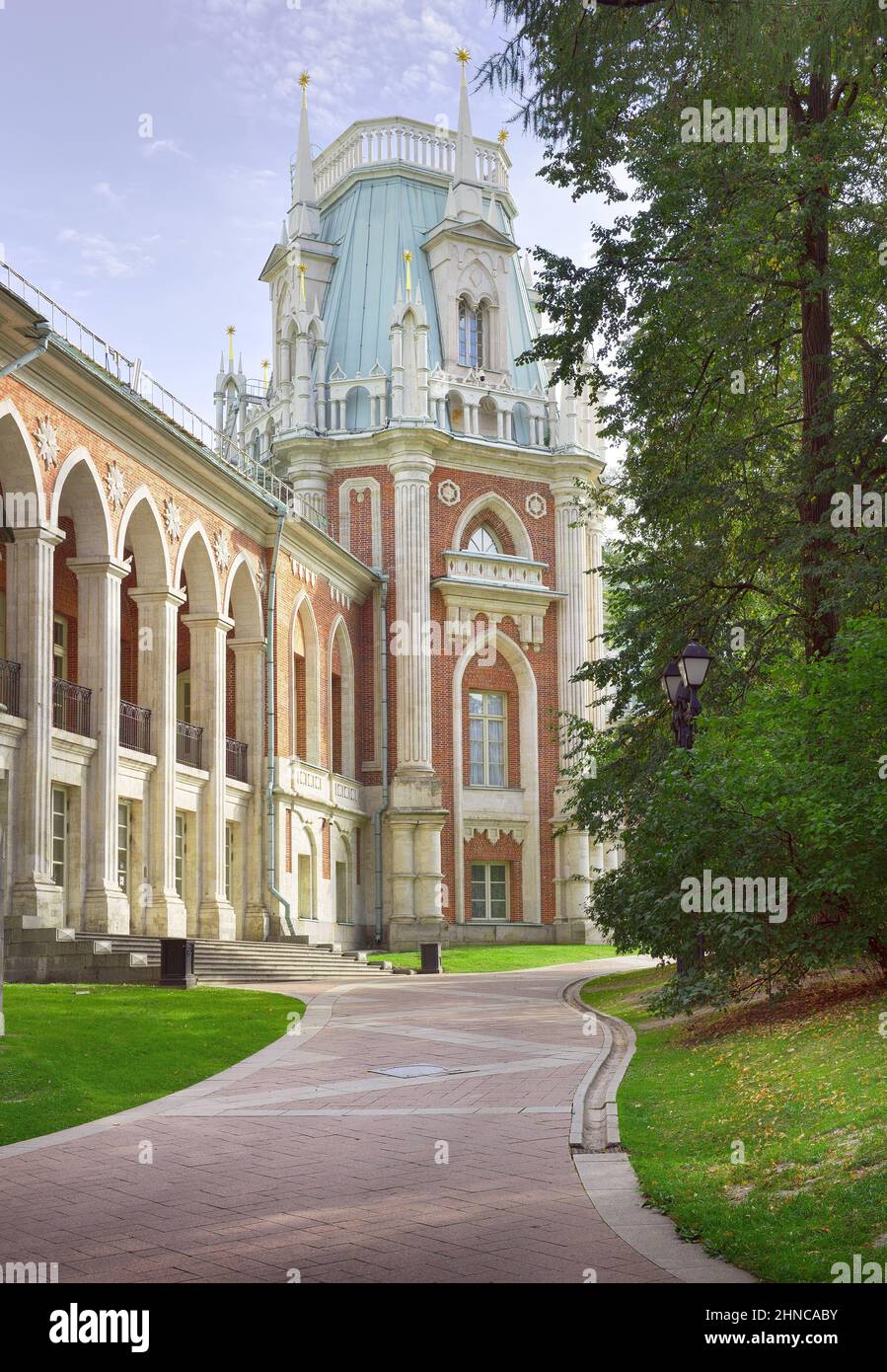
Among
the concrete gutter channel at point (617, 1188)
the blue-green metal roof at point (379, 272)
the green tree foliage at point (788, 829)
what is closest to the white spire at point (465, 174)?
the blue-green metal roof at point (379, 272)

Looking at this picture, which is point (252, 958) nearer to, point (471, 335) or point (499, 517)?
point (499, 517)

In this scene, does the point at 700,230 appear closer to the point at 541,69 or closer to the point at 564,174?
the point at 564,174

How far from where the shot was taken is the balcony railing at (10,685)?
22094 millimetres

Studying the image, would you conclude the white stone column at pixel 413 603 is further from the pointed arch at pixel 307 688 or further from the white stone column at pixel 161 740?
the white stone column at pixel 161 740

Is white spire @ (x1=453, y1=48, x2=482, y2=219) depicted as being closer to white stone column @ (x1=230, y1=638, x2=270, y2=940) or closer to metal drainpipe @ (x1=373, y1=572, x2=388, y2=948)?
metal drainpipe @ (x1=373, y1=572, x2=388, y2=948)

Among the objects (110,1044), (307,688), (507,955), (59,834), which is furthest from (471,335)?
(110,1044)

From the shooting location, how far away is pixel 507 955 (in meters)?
35.9

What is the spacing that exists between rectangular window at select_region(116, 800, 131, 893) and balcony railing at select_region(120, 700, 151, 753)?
3.74 feet

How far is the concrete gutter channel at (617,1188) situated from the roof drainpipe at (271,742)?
63.7 feet

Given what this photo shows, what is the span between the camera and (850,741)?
42.4 feet

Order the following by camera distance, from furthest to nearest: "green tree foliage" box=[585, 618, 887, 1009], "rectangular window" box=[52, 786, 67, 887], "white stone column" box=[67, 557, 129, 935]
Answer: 1. "white stone column" box=[67, 557, 129, 935]
2. "rectangular window" box=[52, 786, 67, 887]
3. "green tree foliage" box=[585, 618, 887, 1009]

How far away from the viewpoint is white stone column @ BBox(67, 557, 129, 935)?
24375 mm

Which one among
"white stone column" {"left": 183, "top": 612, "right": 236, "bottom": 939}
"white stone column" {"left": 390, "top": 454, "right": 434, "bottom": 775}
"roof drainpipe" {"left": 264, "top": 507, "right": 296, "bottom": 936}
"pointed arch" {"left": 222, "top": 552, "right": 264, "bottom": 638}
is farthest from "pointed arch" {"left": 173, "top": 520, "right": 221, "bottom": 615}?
"white stone column" {"left": 390, "top": 454, "right": 434, "bottom": 775}

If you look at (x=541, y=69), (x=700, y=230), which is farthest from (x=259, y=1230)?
(x=700, y=230)
